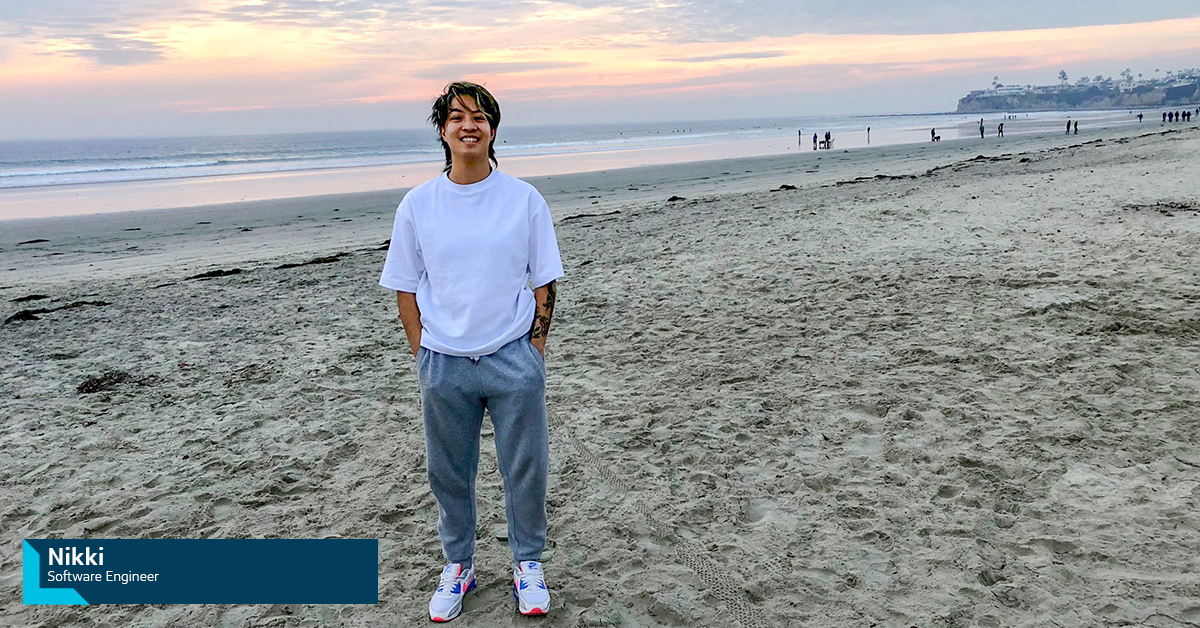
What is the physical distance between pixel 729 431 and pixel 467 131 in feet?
9.38

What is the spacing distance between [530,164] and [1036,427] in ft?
131

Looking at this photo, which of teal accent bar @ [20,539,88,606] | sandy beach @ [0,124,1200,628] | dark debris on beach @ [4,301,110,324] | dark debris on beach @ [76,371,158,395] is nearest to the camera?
sandy beach @ [0,124,1200,628]

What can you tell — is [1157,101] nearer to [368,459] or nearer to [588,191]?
[588,191]

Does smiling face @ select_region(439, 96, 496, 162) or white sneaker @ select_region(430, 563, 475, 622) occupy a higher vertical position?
smiling face @ select_region(439, 96, 496, 162)

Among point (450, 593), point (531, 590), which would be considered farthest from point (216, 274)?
point (531, 590)

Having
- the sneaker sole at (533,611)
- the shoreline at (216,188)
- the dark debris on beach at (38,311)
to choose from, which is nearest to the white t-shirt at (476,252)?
the sneaker sole at (533,611)

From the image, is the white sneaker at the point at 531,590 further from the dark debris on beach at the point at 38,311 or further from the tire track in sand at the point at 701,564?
the dark debris on beach at the point at 38,311

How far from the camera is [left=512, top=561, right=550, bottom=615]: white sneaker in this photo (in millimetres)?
2873

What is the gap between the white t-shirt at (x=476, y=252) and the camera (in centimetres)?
244

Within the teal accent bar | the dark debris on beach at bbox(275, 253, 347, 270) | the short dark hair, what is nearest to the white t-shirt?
the short dark hair

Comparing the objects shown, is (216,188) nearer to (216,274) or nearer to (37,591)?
(216,274)

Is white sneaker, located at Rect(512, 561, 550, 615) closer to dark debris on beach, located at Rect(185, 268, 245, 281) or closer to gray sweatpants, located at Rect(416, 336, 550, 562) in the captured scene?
gray sweatpants, located at Rect(416, 336, 550, 562)

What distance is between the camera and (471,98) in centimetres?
248

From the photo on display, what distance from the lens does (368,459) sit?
4.46 m
